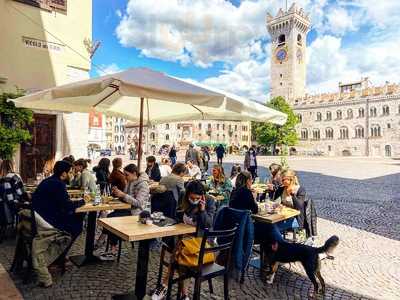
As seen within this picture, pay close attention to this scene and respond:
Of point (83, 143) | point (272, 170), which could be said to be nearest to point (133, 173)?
point (272, 170)

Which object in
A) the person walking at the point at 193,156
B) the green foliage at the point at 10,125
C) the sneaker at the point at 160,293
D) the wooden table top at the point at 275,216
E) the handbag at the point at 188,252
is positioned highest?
the green foliage at the point at 10,125

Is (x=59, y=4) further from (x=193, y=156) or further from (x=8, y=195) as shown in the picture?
(x=8, y=195)

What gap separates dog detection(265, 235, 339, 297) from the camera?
3.96 metres

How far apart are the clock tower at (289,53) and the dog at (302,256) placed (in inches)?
3056

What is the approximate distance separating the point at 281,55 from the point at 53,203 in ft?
271

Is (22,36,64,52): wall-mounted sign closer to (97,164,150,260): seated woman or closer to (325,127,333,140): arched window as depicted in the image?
(97,164,150,260): seated woman

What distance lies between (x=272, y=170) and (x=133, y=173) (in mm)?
4128

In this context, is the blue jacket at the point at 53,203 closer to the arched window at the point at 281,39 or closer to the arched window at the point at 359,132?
the arched window at the point at 359,132

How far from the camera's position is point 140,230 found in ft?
12.1

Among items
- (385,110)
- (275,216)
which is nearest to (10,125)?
(275,216)

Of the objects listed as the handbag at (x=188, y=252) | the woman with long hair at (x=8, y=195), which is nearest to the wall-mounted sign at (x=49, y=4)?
the woman with long hair at (x=8, y=195)

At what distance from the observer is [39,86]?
440 inches

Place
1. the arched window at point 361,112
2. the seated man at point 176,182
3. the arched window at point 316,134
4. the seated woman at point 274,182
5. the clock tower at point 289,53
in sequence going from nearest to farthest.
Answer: the seated man at point 176,182
the seated woman at point 274,182
the arched window at point 361,112
the arched window at point 316,134
the clock tower at point 289,53

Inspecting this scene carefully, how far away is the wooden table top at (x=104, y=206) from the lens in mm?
4845
